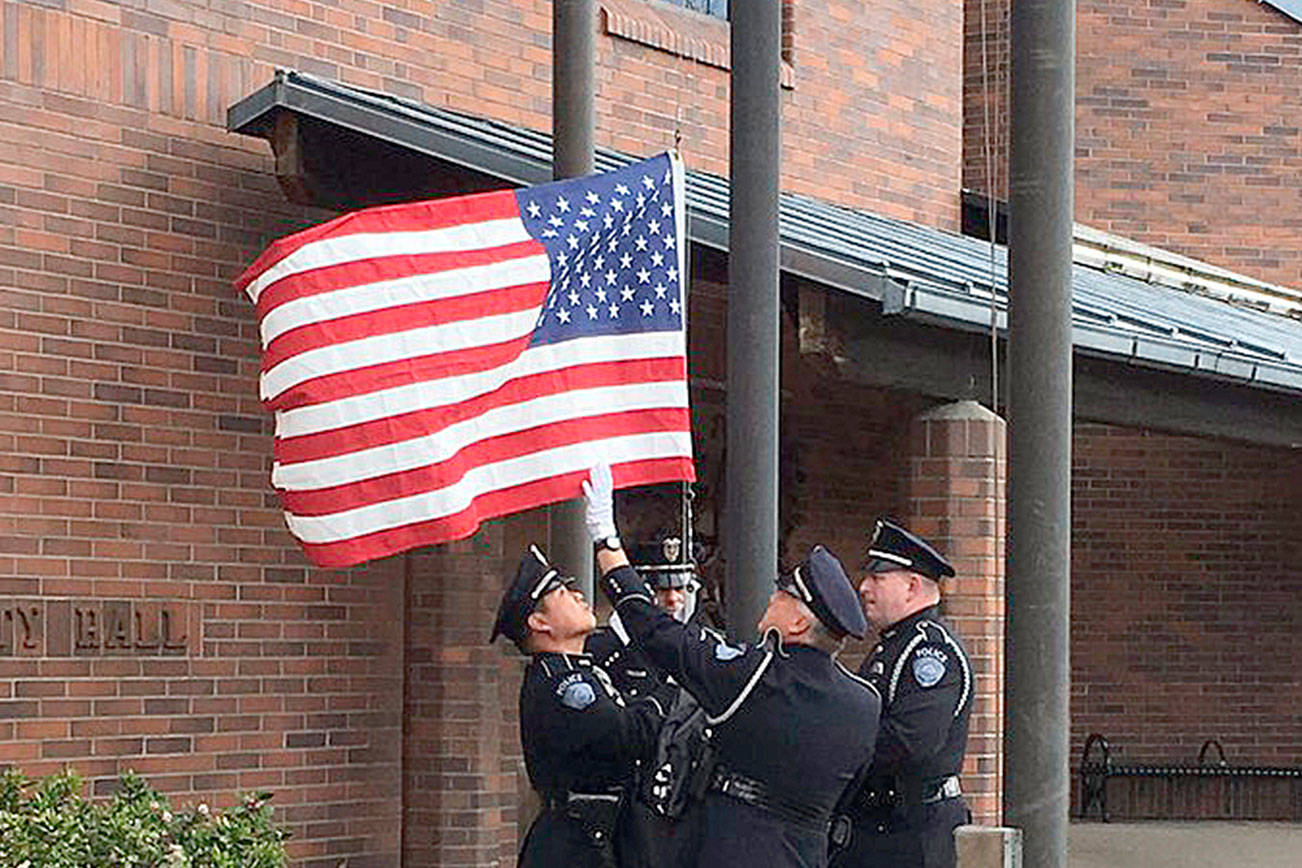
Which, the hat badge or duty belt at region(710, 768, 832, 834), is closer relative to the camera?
duty belt at region(710, 768, 832, 834)

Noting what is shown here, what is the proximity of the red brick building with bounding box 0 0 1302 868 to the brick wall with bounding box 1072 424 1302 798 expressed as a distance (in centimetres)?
402

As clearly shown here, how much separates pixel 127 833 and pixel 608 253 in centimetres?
222

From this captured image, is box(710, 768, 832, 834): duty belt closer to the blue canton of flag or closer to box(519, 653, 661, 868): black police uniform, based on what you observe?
box(519, 653, 661, 868): black police uniform

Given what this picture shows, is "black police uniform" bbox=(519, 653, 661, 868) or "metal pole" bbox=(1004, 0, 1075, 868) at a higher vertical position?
"metal pole" bbox=(1004, 0, 1075, 868)

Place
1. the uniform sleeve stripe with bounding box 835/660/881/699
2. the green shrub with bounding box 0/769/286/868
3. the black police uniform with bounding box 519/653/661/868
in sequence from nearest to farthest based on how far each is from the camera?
the uniform sleeve stripe with bounding box 835/660/881/699
the black police uniform with bounding box 519/653/661/868
the green shrub with bounding box 0/769/286/868

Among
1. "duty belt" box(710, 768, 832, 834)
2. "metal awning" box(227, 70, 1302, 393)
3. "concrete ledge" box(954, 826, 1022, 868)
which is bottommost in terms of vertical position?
"concrete ledge" box(954, 826, 1022, 868)

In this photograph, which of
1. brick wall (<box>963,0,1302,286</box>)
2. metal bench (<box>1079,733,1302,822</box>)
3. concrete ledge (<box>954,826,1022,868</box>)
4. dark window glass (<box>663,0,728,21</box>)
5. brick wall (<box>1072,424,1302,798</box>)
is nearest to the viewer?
concrete ledge (<box>954,826,1022,868</box>)

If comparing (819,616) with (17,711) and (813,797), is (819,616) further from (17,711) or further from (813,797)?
(17,711)

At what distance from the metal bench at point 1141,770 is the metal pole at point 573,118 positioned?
9223mm

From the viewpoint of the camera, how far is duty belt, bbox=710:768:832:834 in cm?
705

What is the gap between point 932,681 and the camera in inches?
307

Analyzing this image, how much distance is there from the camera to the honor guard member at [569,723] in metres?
7.64

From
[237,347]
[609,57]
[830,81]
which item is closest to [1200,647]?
[830,81]

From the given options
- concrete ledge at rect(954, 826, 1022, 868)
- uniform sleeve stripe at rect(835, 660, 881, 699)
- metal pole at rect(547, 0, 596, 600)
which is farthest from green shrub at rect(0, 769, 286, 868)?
concrete ledge at rect(954, 826, 1022, 868)
